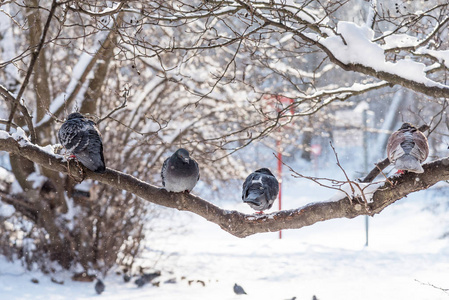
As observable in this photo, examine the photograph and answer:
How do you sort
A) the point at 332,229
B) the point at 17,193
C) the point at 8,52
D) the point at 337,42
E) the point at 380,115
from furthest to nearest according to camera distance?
the point at 380,115
the point at 332,229
the point at 17,193
the point at 8,52
the point at 337,42

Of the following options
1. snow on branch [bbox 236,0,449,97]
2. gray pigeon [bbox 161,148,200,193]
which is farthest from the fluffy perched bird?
gray pigeon [bbox 161,148,200,193]

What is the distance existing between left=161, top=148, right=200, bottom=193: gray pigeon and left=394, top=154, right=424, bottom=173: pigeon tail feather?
1.34 metres

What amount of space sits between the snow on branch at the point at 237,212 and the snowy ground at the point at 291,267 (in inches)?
75.9

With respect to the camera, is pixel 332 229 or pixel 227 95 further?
pixel 332 229

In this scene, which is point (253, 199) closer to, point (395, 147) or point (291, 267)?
point (395, 147)

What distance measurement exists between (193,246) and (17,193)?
4.15m

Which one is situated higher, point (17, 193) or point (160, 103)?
point (160, 103)

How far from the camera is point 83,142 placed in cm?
332

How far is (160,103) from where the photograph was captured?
27.6 feet

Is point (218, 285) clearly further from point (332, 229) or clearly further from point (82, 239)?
point (332, 229)

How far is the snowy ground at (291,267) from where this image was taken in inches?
269

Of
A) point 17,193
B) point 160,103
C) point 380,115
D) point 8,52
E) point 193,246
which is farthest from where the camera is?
point 380,115

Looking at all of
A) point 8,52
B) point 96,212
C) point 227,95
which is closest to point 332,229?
point 227,95

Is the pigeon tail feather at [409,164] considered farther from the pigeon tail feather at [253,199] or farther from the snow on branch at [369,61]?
the pigeon tail feather at [253,199]
